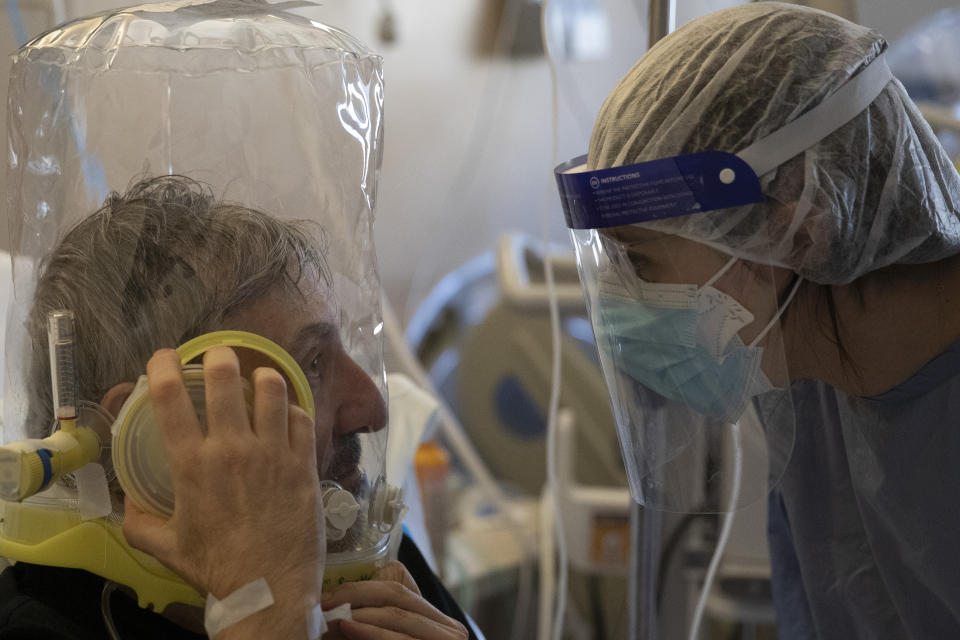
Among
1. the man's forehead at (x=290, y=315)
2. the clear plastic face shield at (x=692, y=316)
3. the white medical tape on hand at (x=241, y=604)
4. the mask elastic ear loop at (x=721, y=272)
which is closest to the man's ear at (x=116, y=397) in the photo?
the man's forehead at (x=290, y=315)

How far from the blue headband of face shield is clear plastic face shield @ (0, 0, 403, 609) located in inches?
12.6

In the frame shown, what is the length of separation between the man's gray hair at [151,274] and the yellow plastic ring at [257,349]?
54mm

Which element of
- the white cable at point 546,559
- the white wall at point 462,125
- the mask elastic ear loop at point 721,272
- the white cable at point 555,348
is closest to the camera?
the mask elastic ear loop at point 721,272

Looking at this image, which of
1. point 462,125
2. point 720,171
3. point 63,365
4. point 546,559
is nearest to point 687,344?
point 720,171

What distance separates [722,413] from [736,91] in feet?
1.27

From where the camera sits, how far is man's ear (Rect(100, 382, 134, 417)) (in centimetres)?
89

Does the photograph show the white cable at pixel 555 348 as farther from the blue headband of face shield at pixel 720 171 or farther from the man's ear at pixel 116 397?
the man's ear at pixel 116 397

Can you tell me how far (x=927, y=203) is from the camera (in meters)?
0.96

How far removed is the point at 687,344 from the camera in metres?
1.03

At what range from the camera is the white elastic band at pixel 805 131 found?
913 mm

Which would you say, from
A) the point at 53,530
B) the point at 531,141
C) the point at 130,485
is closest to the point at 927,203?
the point at 130,485

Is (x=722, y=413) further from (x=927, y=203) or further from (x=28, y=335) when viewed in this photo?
(x=28, y=335)

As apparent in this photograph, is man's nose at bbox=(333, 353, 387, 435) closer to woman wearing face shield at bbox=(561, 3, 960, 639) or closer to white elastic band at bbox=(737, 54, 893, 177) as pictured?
woman wearing face shield at bbox=(561, 3, 960, 639)

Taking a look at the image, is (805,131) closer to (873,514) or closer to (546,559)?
(873,514)
